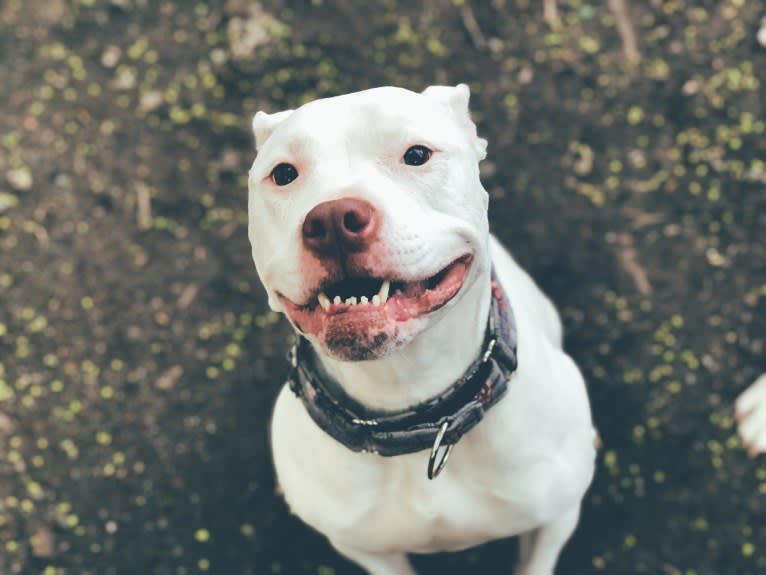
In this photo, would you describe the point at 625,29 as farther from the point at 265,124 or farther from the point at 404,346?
the point at 404,346

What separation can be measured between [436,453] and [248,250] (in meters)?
2.10

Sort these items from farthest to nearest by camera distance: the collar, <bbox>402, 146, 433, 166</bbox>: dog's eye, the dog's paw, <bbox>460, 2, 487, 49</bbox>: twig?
<bbox>460, 2, 487, 49</bbox>: twig → the dog's paw → the collar → <bbox>402, 146, 433, 166</bbox>: dog's eye

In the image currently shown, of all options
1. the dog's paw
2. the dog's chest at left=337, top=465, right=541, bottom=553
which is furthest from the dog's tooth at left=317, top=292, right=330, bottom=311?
the dog's paw

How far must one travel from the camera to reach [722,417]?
10.6 feet

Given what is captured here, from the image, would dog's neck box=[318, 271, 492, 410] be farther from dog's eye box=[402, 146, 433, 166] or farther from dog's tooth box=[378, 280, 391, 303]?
dog's eye box=[402, 146, 433, 166]

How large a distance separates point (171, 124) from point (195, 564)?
2174mm

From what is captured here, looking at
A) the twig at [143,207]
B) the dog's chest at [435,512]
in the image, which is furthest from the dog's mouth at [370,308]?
the twig at [143,207]

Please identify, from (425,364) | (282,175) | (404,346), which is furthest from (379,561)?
(282,175)

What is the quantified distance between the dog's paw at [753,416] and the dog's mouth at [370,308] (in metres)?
1.94

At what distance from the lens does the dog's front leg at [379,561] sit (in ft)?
8.17

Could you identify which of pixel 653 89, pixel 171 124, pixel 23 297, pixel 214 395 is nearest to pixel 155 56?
pixel 171 124

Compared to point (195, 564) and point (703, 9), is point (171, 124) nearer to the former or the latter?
point (195, 564)

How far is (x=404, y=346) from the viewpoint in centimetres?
166

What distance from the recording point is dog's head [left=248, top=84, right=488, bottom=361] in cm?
159
